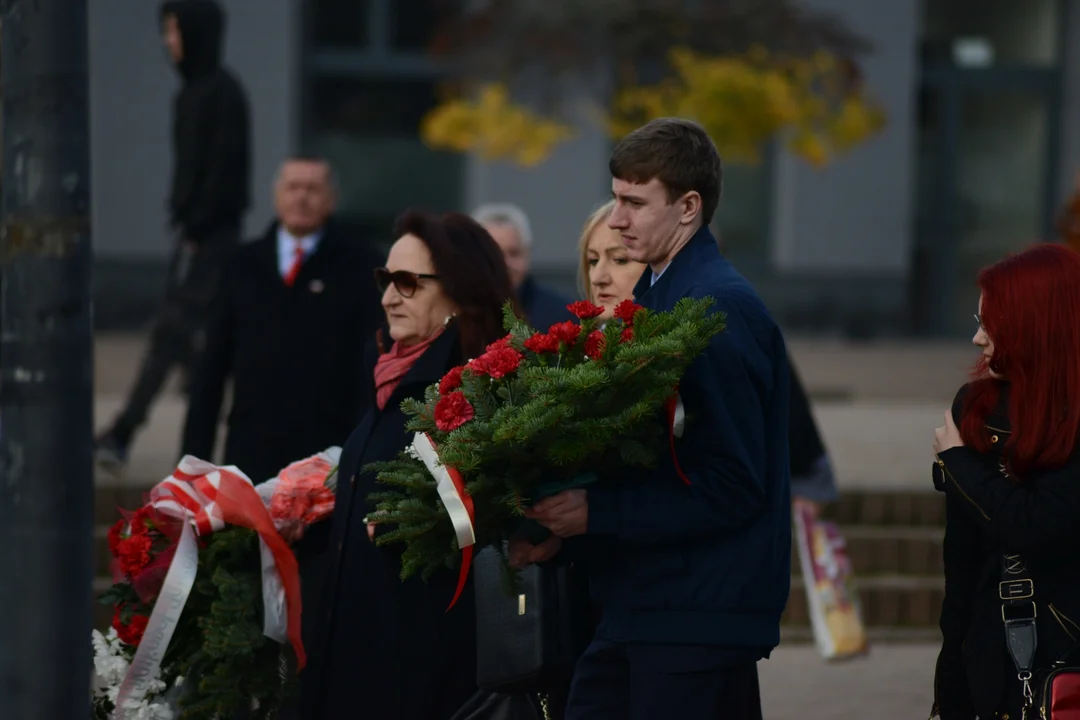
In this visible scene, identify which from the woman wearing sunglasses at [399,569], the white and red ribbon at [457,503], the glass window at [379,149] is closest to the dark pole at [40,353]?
the white and red ribbon at [457,503]

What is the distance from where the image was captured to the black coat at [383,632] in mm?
4012

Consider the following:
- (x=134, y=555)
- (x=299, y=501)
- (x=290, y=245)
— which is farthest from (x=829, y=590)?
(x=134, y=555)

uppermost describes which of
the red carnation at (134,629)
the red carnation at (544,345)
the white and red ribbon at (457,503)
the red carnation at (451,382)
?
the red carnation at (544,345)

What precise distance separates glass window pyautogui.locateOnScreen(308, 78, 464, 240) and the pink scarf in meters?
15.3

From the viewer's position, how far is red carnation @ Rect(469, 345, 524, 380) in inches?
128

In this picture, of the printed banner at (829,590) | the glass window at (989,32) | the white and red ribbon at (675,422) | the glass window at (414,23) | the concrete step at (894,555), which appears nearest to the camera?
the white and red ribbon at (675,422)

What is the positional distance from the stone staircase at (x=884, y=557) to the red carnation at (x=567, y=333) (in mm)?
4505

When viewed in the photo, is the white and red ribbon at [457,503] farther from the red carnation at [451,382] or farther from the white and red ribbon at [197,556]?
the white and red ribbon at [197,556]

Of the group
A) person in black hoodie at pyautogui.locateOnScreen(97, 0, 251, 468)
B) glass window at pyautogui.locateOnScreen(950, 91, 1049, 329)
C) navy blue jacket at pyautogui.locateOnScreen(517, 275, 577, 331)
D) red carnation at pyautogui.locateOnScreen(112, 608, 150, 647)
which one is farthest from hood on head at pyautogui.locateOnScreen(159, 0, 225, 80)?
glass window at pyautogui.locateOnScreen(950, 91, 1049, 329)

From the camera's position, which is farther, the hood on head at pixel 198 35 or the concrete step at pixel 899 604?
the concrete step at pixel 899 604

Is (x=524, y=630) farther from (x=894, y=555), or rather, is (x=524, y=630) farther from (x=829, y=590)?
(x=894, y=555)

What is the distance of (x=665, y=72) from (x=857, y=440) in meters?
6.58

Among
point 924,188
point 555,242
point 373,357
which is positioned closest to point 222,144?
point 373,357

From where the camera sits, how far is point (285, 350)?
6000mm
